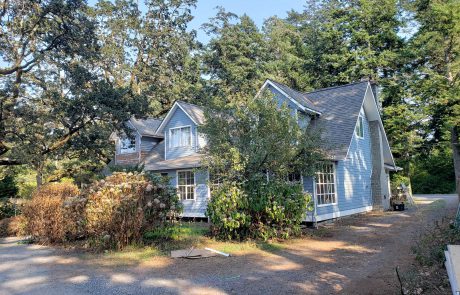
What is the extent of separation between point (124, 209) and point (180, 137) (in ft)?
36.0

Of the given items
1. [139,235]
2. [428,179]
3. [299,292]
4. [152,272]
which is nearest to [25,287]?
[152,272]

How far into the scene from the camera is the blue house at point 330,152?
50.6ft

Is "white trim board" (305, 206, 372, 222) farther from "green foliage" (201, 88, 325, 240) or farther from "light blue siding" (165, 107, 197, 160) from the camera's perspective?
"light blue siding" (165, 107, 197, 160)

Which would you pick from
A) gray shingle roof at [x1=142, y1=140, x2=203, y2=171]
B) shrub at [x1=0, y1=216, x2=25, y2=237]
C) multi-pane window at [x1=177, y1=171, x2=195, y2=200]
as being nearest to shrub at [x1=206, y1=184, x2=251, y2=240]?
gray shingle roof at [x1=142, y1=140, x2=203, y2=171]

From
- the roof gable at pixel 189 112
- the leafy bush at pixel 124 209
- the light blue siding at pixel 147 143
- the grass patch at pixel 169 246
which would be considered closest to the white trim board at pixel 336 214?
the grass patch at pixel 169 246

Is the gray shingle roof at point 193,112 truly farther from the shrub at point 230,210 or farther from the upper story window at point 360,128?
the shrub at point 230,210

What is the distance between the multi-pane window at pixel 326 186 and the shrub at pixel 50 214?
945 cm

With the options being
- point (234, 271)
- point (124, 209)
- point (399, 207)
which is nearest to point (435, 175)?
point (399, 207)

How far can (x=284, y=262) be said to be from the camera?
316 inches

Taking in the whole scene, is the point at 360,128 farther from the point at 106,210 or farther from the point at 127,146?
the point at 127,146

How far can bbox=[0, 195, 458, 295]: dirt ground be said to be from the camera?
6.02 metres

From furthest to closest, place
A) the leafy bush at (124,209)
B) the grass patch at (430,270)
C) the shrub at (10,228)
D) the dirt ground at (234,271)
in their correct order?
the shrub at (10,228) → the leafy bush at (124,209) → the dirt ground at (234,271) → the grass patch at (430,270)

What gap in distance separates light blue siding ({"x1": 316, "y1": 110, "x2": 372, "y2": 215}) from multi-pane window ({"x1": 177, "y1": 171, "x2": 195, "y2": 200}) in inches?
283

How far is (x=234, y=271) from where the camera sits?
7.24 m
